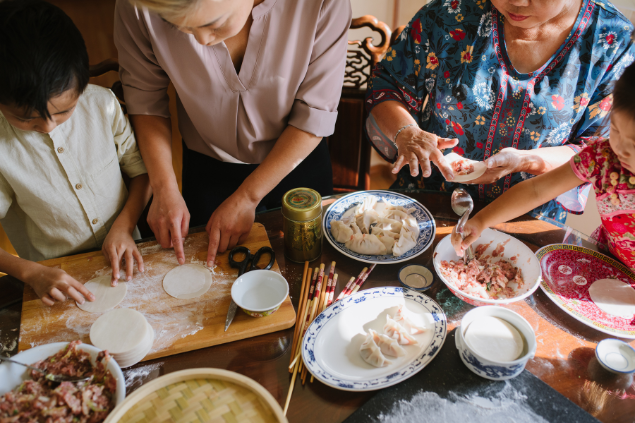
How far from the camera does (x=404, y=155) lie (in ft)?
5.23

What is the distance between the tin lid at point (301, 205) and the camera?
126 centimetres

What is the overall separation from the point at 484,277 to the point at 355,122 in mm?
1571

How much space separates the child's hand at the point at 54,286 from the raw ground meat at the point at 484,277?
1135mm

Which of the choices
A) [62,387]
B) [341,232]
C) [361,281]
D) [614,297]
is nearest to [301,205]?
[341,232]

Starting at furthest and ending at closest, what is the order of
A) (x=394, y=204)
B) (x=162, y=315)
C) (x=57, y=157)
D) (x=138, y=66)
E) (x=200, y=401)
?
(x=394, y=204) → (x=138, y=66) → (x=57, y=157) → (x=162, y=315) → (x=200, y=401)

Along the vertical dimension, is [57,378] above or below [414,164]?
below

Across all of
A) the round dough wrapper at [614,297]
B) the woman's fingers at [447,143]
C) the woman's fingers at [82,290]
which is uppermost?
the woman's fingers at [447,143]

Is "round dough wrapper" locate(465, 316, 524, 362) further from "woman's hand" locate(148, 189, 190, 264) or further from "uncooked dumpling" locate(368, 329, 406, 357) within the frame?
"woman's hand" locate(148, 189, 190, 264)

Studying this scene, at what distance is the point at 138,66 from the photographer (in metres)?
1.51

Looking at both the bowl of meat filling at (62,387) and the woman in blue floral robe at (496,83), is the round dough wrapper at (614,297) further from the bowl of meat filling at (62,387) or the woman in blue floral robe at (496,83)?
the bowl of meat filling at (62,387)

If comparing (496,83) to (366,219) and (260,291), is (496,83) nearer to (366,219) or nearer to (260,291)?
(366,219)

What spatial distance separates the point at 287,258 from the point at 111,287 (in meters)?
0.57

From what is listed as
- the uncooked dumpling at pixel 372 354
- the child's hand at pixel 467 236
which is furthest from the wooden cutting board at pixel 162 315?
the child's hand at pixel 467 236

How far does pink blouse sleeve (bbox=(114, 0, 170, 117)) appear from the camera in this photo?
A: 1.41 metres
